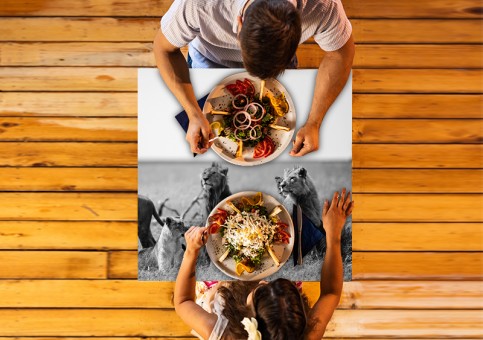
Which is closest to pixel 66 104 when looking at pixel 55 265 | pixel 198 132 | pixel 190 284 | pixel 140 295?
pixel 55 265

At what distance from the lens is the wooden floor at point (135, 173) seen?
8.52 ft

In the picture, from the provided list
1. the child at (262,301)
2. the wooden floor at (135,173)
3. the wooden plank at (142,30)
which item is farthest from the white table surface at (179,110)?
the wooden plank at (142,30)

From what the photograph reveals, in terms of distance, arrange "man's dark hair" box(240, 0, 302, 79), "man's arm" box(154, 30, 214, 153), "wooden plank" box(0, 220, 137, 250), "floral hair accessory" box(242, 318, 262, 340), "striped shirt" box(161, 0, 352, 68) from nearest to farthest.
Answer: "man's dark hair" box(240, 0, 302, 79) → "floral hair accessory" box(242, 318, 262, 340) → "striped shirt" box(161, 0, 352, 68) → "man's arm" box(154, 30, 214, 153) → "wooden plank" box(0, 220, 137, 250)

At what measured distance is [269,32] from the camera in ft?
4.97

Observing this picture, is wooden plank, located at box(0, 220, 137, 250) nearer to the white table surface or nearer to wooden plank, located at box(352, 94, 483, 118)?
the white table surface

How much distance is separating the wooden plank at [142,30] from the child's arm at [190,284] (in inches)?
46.0

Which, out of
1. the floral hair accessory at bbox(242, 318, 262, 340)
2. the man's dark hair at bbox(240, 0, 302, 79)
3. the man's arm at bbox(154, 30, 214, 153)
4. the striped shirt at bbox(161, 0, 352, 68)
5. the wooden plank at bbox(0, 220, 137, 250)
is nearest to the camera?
the man's dark hair at bbox(240, 0, 302, 79)

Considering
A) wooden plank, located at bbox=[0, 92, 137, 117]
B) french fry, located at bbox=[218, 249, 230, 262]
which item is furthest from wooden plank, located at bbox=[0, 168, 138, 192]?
french fry, located at bbox=[218, 249, 230, 262]

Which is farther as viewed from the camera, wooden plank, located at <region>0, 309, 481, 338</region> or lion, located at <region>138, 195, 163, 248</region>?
wooden plank, located at <region>0, 309, 481, 338</region>

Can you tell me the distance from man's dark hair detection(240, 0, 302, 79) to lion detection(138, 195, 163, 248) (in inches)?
32.2

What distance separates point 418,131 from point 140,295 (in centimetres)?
169

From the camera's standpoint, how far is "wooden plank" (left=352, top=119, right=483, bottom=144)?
2.62 m

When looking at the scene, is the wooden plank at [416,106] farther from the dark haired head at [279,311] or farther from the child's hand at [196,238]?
the dark haired head at [279,311]

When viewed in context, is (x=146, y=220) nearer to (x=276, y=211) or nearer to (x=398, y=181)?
(x=276, y=211)
